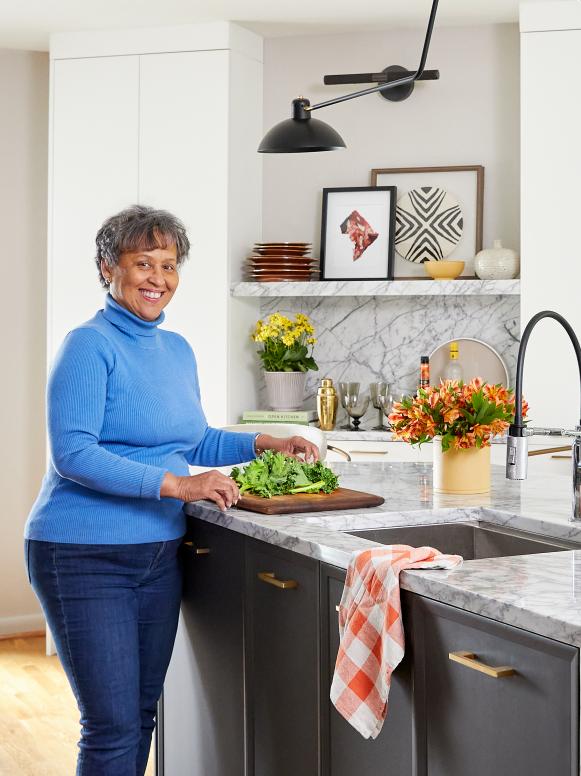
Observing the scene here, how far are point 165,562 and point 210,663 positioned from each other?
0.28 metres

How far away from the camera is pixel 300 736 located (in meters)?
2.09

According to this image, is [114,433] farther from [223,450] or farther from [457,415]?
[457,415]

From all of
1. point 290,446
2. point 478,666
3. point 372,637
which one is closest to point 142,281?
point 290,446

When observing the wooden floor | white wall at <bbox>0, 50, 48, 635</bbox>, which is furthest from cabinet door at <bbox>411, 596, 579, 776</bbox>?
white wall at <bbox>0, 50, 48, 635</bbox>

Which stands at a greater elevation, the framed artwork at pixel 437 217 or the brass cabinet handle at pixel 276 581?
the framed artwork at pixel 437 217

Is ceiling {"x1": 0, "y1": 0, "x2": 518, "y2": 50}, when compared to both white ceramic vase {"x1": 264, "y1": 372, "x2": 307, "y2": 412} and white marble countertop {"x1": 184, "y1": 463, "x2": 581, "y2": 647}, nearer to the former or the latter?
white ceramic vase {"x1": 264, "y1": 372, "x2": 307, "y2": 412}

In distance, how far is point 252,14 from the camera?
177 inches

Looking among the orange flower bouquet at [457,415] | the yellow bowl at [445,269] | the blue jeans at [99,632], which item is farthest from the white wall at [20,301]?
the orange flower bouquet at [457,415]

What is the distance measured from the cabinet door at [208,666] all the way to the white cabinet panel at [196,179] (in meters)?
2.07

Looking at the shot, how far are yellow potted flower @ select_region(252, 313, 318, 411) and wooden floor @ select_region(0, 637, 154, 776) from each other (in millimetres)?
1579

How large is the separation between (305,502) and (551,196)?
2.48 meters

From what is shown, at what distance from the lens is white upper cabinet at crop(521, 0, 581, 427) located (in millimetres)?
4324

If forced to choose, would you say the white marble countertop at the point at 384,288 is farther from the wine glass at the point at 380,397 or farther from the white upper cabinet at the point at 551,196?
the wine glass at the point at 380,397

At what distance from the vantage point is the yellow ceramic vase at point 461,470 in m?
2.63
